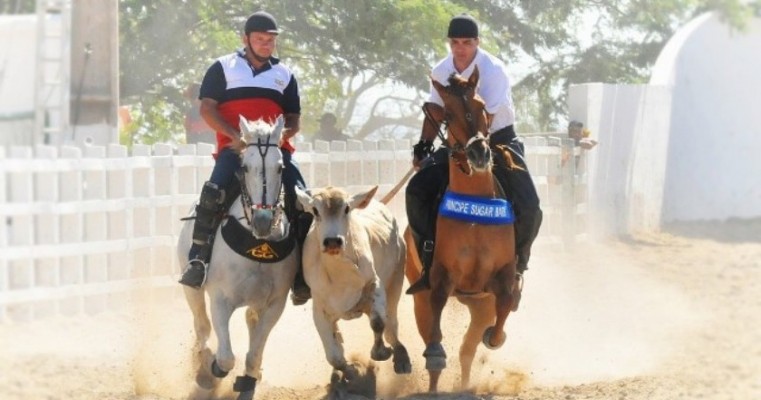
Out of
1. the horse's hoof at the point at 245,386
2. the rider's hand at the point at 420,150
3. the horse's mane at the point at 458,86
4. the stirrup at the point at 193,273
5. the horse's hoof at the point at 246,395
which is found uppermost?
the horse's mane at the point at 458,86

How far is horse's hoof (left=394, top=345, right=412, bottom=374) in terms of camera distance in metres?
9.48

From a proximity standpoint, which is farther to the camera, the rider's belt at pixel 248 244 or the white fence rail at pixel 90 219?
the white fence rail at pixel 90 219

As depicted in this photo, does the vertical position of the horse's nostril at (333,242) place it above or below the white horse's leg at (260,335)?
above

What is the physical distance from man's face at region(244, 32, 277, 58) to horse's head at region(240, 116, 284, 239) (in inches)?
24.6

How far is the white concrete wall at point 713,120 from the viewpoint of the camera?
949 inches

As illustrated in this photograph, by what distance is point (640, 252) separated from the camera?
19.8m

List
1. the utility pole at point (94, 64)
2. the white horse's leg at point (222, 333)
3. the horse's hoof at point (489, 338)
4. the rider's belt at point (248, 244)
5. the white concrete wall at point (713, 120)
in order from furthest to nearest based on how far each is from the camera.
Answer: the white concrete wall at point (713, 120) < the utility pole at point (94, 64) < the horse's hoof at point (489, 338) < the rider's belt at point (248, 244) < the white horse's leg at point (222, 333)

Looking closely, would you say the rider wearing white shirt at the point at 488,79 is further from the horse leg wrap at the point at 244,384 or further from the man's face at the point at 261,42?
the horse leg wrap at the point at 244,384

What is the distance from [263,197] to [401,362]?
1.49 m

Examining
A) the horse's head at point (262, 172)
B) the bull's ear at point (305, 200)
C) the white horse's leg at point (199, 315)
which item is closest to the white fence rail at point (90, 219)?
the white horse's leg at point (199, 315)

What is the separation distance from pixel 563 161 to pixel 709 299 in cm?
435

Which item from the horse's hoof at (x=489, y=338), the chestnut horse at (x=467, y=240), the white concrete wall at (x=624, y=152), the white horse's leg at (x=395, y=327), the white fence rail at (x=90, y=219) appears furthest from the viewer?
the white concrete wall at (x=624, y=152)

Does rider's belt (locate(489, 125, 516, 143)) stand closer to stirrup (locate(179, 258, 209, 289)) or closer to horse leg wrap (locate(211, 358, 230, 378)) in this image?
stirrup (locate(179, 258, 209, 289))

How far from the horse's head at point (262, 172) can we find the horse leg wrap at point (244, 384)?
0.96m
